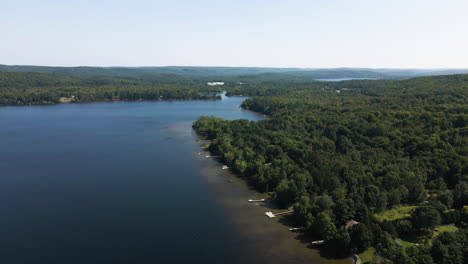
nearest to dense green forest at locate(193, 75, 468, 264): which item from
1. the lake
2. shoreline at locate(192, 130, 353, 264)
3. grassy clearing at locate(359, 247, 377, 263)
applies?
grassy clearing at locate(359, 247, 377, 263)

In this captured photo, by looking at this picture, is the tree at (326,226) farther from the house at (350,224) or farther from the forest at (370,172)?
the house at (350,224)

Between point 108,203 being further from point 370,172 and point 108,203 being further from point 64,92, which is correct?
point 64,92

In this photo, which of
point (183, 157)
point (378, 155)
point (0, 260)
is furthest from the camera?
point (183, 157)

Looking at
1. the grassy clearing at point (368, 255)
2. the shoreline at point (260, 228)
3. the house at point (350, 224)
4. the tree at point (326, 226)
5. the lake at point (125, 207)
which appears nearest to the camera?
the grassy clearing at point (368, 255)

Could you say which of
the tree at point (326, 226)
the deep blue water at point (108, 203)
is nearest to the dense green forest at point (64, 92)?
the deep blue water at point (108, 203)

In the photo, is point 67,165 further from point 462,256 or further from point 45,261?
point 462,256

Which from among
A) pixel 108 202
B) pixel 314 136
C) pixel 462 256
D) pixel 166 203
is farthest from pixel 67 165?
pixel 462 256

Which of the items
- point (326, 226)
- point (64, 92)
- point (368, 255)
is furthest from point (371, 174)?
point (64, 92)

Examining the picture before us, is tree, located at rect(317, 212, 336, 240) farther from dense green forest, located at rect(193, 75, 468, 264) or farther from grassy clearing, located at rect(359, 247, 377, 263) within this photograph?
grassy clearing, located at rect(359, 247, 377, 263)
